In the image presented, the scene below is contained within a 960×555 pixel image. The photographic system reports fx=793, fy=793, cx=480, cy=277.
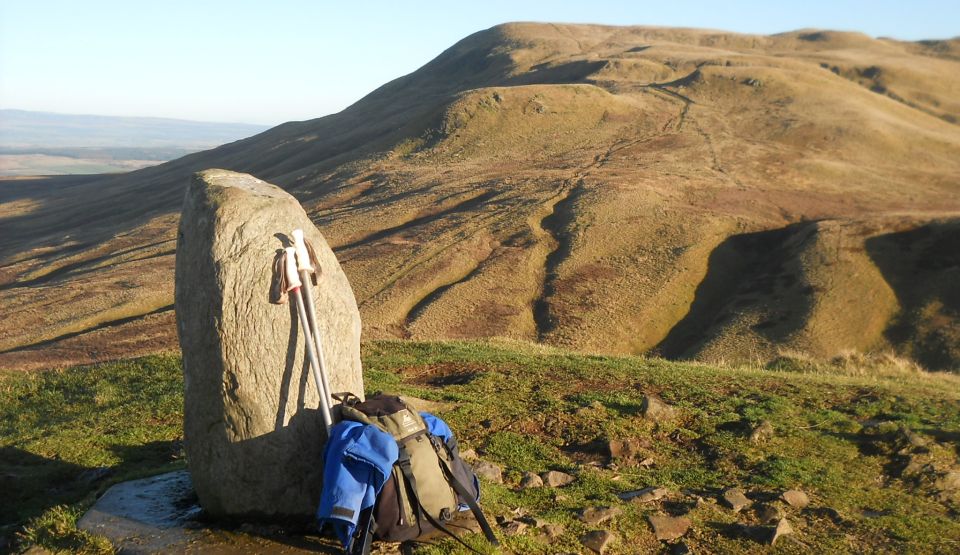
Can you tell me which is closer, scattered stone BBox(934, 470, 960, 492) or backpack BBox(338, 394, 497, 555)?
backpack BBox(338, 394, 497, 555)

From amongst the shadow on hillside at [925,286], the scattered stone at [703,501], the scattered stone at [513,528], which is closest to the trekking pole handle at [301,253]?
the scattered stone at [513,528]

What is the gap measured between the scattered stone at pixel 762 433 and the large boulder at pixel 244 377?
7084 millimetres

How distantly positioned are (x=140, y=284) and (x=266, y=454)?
46173 millimetres

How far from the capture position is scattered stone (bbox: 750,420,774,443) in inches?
474

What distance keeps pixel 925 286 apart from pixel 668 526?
41028 mm

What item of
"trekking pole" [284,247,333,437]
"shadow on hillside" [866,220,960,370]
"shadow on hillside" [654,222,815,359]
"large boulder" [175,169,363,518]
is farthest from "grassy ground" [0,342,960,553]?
"shadow on hillside" [866,220,960,370]

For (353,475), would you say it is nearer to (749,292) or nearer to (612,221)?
(749,292)

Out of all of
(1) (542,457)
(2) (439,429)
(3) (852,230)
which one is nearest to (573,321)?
(3) (852,230)

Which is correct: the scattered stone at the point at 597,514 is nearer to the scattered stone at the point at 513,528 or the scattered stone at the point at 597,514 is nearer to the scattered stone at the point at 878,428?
the scattered stone at the point at 513,528

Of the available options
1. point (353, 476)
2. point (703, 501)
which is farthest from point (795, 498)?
point (353, 476)

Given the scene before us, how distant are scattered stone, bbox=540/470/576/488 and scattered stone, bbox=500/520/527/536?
175cm

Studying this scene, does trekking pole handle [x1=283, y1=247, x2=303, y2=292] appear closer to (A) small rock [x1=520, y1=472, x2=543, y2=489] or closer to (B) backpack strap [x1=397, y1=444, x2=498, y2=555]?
(B) backpack strap [x1=397, y1=444, x2=498, y2=555]

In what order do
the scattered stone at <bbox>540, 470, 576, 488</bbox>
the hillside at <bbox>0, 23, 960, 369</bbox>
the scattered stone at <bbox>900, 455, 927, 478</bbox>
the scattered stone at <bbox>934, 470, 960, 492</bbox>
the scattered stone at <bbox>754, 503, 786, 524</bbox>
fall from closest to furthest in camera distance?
the scattered stone at <bbox>754, 503, 786, 524</bbox>
the scattered stone at <bbox>540, 470, 576, 488</bbox>
the scattered stone at <bbox>934, 470, 960, 492</bbox>
the scattered stone at <bbox>900, 455, 927, 478</bbox>
the hillside at <bbox>0, 23, 960, 369</bbox>

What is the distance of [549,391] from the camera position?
46.2 ft
